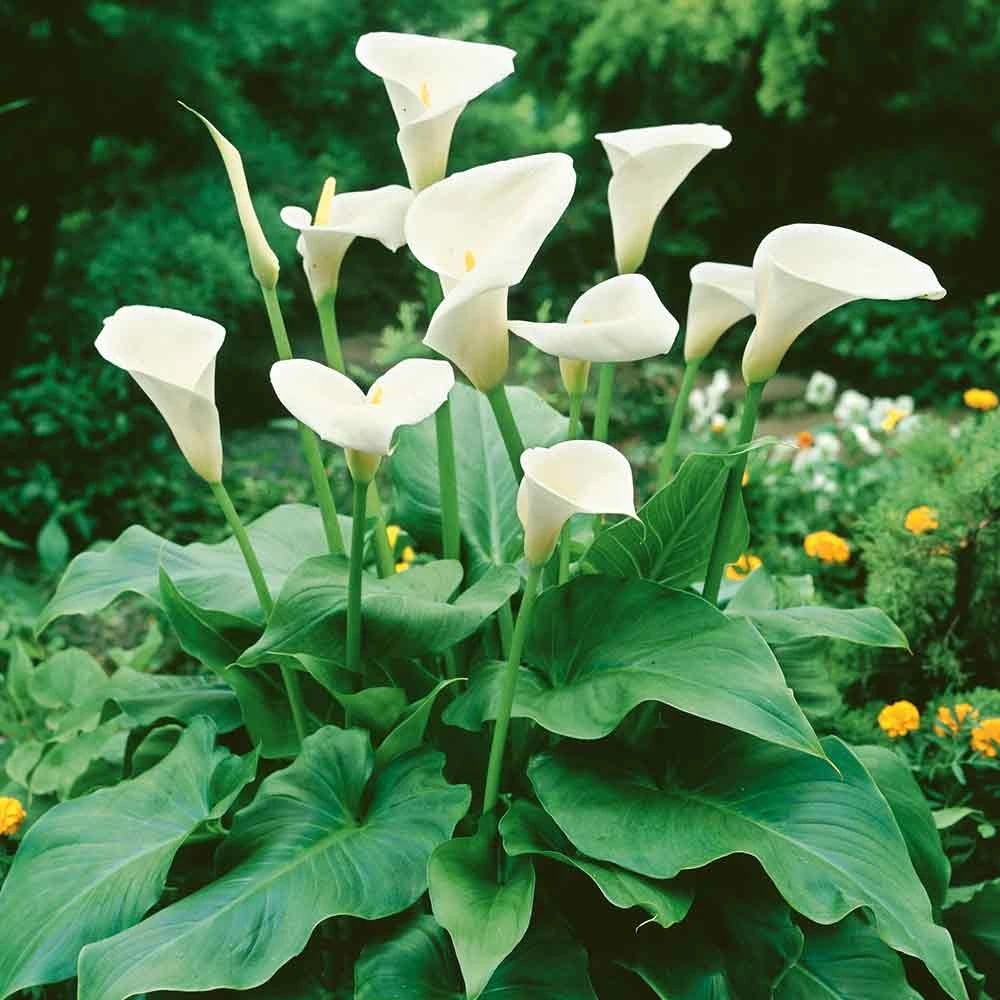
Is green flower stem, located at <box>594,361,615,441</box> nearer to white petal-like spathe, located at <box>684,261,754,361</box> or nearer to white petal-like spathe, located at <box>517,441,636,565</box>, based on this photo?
white petal-like spathe, located at <box>684,261,754,361</box>

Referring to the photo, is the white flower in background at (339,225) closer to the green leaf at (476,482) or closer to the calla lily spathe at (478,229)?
the calla lily spathe at (478,229)

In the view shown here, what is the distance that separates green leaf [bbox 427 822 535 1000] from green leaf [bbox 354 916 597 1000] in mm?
54

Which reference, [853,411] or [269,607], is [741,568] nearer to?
[853,411]

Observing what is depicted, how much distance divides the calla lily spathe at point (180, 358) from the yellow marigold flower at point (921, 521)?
1.19m

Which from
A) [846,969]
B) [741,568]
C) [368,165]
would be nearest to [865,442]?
[741,568]

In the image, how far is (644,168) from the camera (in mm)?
1265

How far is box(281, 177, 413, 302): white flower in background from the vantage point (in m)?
1.24

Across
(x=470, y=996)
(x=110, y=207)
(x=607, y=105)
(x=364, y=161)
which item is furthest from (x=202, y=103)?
(x=470, y=996)

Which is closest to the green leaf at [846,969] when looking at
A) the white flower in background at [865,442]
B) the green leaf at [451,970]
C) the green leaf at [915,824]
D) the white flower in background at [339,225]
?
the green leaf at [915,824]

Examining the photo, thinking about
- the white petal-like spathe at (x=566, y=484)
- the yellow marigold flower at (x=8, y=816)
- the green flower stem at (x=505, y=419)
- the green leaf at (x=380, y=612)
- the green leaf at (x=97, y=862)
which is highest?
the white petal-like spathe at (x=566, y=484)

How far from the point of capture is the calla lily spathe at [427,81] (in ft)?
3.98

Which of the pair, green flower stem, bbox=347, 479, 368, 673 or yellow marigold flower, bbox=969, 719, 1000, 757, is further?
yellow marigold flower, bbox=969, 719, 1000, 757

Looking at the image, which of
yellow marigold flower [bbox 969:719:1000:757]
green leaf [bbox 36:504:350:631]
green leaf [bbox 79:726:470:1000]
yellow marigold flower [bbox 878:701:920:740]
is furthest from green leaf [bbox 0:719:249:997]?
yellow marigold flower [bbox 969:719:1000:757]

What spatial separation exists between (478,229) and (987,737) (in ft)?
3.38
